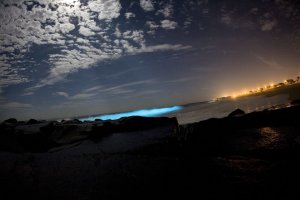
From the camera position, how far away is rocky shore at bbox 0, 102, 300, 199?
8.77ft

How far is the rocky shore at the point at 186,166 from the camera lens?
2672mm

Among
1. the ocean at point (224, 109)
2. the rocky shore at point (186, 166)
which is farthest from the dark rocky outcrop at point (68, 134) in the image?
the ocean at point (224, 109)

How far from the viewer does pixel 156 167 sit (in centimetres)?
383

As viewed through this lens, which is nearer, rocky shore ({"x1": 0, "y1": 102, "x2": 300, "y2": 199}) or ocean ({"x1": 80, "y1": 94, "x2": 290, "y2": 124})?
rocky shore ({"x1": 0, "y1": 102, "x2": 300, "y2": 199})

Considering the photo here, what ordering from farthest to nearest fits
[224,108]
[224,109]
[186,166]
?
[224,108]
[224,109]
[186,166]

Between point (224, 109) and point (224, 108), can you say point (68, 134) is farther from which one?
point (224, 108)

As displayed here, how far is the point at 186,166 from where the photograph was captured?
3.64 m

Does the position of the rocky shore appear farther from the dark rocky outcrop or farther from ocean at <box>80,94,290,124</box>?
ocean at <box>80,94,290,124</box>

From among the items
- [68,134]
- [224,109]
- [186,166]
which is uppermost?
[68,134]

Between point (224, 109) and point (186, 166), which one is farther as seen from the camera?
point (224, 109)

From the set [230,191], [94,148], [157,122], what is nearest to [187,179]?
[230,191]

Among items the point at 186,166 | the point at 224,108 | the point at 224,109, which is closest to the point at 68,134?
the point at 186,166

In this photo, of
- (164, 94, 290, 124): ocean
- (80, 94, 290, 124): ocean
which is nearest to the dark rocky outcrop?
(80, 94, 290, 124): ocean

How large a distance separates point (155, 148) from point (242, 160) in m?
2.37
